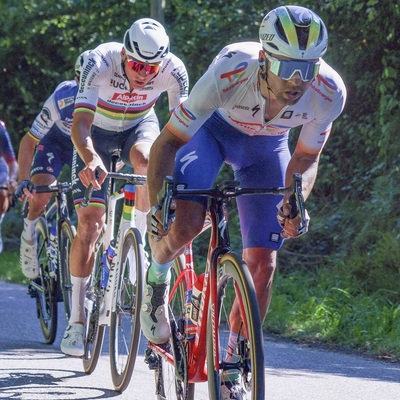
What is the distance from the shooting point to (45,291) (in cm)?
852

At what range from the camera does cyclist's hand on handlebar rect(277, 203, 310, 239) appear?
15.3 ft

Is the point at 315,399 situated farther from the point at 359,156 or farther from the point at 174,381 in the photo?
the point at 359,156

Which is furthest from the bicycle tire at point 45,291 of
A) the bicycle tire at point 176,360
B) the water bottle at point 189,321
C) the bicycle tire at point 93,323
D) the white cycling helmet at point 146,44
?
the water bottle at point 189,321

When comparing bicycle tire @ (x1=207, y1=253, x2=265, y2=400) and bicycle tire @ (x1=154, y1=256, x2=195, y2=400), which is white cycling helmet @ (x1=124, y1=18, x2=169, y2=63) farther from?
bicycle tire @ (x1=207, y1=253, x2=265, y2=400)

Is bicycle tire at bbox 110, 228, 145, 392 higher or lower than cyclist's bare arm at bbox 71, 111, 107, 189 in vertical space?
lower

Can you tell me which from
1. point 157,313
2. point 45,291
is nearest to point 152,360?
point 157,313

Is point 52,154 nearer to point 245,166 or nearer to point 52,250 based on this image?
point 52,250

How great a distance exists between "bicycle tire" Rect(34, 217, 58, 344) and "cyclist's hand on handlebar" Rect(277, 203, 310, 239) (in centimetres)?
378

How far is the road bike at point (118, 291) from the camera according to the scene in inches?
244

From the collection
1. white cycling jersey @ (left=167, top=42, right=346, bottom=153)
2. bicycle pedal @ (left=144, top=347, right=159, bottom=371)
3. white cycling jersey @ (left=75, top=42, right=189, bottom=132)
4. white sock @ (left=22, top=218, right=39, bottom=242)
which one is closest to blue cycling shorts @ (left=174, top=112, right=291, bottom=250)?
white cycling jersey @ (left=167, top=42, right=346, bottom=153)

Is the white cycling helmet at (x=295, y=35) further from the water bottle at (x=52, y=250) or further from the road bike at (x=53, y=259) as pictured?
the water bottle at (x=52, y=250)

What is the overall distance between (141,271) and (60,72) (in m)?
13.5

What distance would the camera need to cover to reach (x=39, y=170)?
832 centimetres

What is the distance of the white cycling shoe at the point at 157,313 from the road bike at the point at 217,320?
0.15ft
